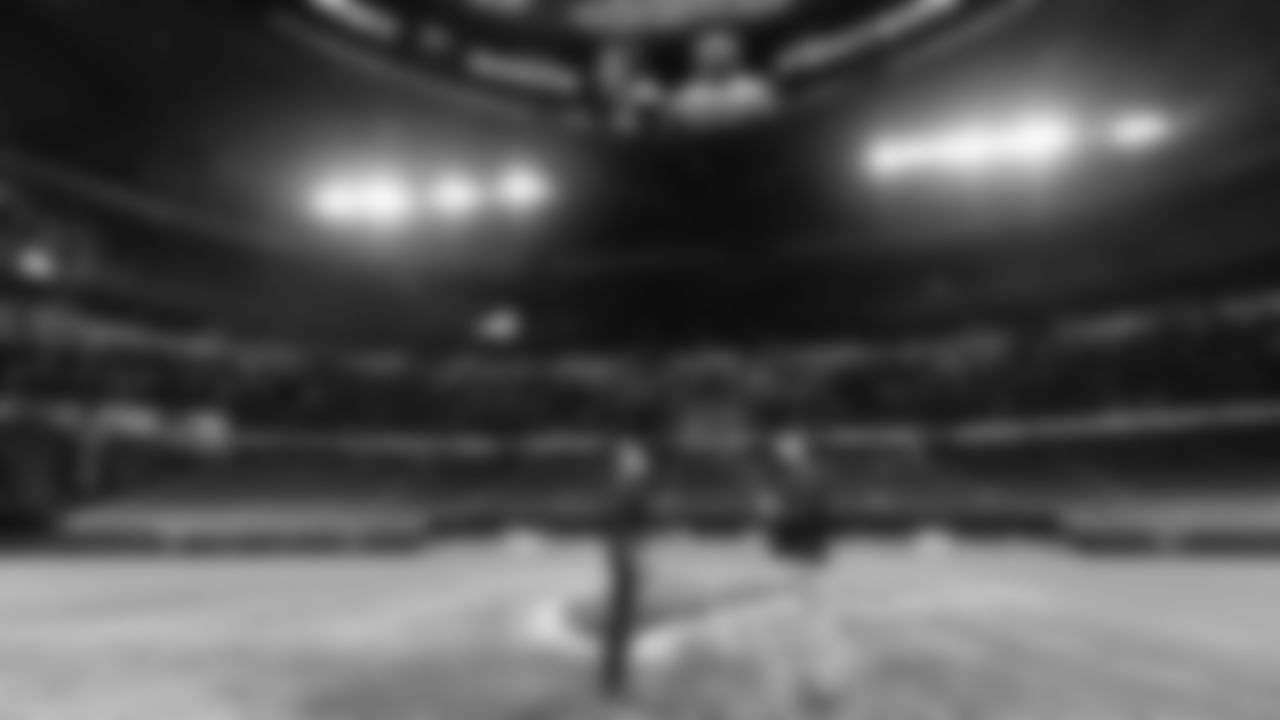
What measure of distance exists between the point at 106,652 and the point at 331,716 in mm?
3403

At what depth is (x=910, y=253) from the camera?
25.8m

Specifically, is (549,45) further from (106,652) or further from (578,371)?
(106,652)

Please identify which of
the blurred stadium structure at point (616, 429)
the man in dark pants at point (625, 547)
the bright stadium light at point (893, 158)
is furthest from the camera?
the bright stadium light at point (893, 158)

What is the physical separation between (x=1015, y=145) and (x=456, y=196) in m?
18.6

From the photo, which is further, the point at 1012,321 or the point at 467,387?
the point at 467,387

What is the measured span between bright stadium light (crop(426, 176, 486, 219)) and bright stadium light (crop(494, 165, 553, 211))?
28.9 inches

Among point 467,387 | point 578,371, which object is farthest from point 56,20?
point 578,371

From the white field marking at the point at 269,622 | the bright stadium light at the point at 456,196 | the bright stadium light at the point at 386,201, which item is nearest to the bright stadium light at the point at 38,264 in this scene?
the bright stadium light at the point at 386,201

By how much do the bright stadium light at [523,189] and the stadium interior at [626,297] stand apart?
0.13 m

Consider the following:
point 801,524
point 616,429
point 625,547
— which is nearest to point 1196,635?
point 801,524

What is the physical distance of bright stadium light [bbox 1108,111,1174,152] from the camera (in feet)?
64.0

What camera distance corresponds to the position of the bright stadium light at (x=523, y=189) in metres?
25.4

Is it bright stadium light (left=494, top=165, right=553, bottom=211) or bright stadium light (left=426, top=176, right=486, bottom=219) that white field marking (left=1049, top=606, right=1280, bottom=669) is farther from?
bright stadium light (left=426, top=176, right=486, bottom=219)

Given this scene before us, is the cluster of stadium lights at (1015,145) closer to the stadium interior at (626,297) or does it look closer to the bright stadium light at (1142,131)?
the bright stadium light at (1142,131)
